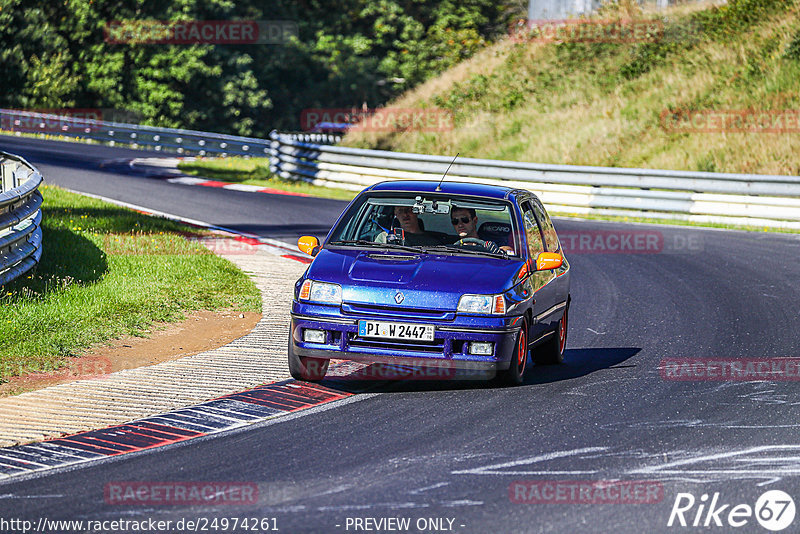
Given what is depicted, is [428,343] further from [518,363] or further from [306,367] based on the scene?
[306,367]

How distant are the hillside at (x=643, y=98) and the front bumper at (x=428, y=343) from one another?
748 inches

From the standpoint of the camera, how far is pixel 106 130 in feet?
140

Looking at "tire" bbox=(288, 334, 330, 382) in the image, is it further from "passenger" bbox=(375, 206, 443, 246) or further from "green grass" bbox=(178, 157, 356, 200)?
"green grass" bbox=(178, 157, 356, 200)

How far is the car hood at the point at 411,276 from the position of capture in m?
8.58

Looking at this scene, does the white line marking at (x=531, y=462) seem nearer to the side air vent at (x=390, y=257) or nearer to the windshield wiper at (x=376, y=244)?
the side air vent at (x=390, y=257)

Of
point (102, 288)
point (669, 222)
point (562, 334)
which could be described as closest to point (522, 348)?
point (562, 334)

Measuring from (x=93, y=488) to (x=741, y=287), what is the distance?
10.7m

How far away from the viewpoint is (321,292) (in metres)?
8.77

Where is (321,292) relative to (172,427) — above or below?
above

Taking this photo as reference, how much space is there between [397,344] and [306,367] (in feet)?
3.07

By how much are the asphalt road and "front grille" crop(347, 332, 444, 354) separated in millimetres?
392

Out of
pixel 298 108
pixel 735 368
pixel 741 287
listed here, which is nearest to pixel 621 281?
pixel 741 287

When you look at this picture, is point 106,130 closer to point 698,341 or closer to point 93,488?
point 698,341

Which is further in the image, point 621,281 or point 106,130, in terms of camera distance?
point 106,130
